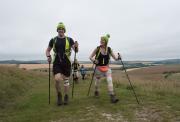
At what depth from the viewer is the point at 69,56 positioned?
1105 centimetres

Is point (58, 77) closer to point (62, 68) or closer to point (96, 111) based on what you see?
point (62, 68)

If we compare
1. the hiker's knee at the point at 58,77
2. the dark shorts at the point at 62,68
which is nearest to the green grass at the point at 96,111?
the hiker's knee at the point at 58,77

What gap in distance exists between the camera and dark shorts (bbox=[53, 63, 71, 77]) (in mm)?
10891

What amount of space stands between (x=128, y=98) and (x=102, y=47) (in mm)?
2291

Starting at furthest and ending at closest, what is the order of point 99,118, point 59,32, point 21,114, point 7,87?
point 7,87
point 59,32
point 21,114
point 99,118

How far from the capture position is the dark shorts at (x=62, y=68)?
10.9 m

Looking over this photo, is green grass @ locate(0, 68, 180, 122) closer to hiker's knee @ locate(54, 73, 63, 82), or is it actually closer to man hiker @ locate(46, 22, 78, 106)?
hiker's knee @ locate(54, 73, 63, 82)

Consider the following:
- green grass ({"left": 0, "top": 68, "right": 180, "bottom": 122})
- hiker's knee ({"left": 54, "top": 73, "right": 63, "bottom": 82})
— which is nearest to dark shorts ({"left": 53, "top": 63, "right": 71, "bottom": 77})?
hiker's knee ({"left": 54, "top": 73, "right": 63, "bottom": 82})

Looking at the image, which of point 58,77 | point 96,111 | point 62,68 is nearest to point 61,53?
point 62,68

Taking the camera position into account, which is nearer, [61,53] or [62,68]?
[61,53]

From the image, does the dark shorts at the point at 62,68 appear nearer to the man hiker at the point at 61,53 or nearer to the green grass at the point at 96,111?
the man hiker at the point at 61,53

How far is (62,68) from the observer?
36.0 feet

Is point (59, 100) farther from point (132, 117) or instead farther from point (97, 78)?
point (132, 117)

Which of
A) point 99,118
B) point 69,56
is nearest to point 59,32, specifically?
point 69,56
